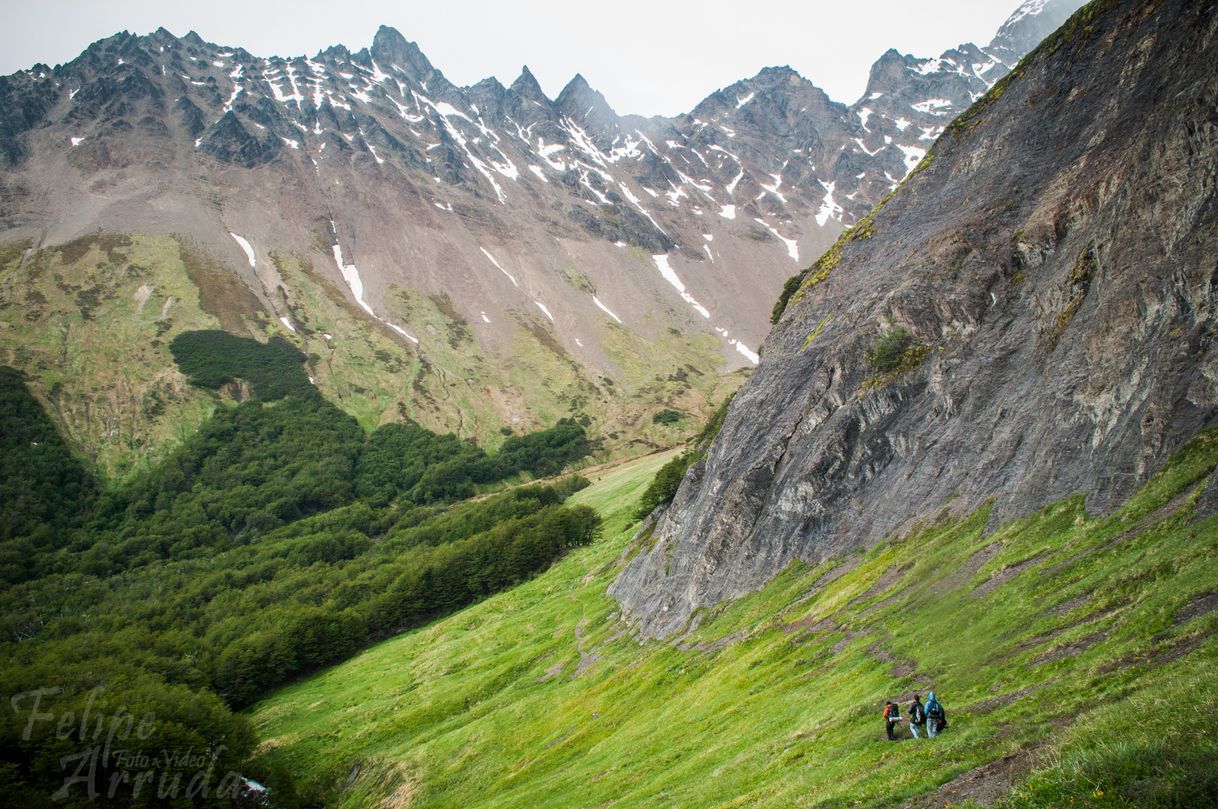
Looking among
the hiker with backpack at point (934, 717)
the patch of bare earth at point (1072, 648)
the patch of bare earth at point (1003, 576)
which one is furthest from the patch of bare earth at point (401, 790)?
the patch of bare earth at point (1072, 648)

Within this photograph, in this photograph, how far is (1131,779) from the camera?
11664mm

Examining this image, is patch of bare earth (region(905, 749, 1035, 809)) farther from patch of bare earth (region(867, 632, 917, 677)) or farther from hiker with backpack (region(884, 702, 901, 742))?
patch of bare earth (region(867, 632, 917, 677))

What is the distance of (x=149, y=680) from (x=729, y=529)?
67.1 metres

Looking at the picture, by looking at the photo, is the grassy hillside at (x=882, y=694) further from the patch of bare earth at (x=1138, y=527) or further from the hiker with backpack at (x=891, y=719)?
the hiker with backpack at (x=891, y=719)

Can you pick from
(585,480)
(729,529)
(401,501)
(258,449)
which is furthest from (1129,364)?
(258,449)

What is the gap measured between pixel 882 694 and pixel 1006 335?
2859 cm

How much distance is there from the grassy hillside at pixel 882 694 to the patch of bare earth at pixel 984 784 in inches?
4.1

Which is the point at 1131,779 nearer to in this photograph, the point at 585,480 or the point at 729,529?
the point at 729,529

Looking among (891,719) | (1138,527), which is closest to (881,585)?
(1138,527)

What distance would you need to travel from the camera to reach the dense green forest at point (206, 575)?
51.8m

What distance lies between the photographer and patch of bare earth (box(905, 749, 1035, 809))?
46.9ft

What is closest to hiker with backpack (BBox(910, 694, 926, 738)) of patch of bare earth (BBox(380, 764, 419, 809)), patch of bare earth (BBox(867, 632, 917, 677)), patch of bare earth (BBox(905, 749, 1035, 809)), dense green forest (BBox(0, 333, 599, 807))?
patch of bare earth (BBox(905, 749, 1035, 809))

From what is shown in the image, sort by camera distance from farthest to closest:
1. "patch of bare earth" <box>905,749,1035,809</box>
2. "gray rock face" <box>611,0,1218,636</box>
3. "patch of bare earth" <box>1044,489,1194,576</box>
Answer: "gray rock face" <box>611,0,1218,636</box> < "patch of bare earth" <box>1044,489,1194,576</box> < "patch of bare earth" <box>905,749,1035,809</box>

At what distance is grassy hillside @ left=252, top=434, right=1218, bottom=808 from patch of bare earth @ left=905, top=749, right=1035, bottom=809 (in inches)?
4.1
